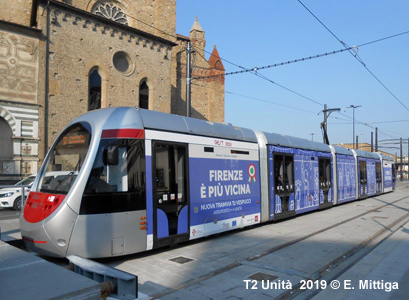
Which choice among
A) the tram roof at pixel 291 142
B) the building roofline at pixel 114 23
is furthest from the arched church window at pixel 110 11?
the tram roof at pixel 291 142

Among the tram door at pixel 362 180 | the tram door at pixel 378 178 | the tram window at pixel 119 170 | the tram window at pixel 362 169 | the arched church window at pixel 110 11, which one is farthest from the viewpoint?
the arched church window at pixel 110 11

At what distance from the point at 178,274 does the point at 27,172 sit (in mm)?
16741

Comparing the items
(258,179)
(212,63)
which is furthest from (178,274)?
A: (212,63)

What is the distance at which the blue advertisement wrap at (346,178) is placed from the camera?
16.8 metres

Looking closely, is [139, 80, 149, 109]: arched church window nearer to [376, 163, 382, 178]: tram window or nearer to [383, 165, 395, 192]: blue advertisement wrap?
[376, 163, 382, 178]: tram window

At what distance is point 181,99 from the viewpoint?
108 ft

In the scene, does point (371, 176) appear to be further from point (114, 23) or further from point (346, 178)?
point (114, 23)

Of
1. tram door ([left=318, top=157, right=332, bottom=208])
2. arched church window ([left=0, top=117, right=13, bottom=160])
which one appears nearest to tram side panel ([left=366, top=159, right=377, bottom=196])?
tram door ([left=318, top=157, right=332, bottom=208])

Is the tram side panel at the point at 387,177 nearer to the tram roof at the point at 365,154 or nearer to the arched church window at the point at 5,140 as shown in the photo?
the tram roof at the point at 365,154

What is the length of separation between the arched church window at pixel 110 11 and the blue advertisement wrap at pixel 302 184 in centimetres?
2030

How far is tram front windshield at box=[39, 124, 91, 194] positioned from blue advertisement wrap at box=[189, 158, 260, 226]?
7.98 feet

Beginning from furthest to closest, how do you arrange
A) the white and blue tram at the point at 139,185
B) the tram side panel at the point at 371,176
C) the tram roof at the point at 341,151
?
the tram side panel at the point at 371,176 → the tram roof at the point at 341,151 → the white and blue tram at the point at 139,185

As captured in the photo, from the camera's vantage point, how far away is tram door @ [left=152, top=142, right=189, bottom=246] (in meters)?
6.96

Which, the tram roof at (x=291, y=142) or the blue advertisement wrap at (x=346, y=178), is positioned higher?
the tram roof at (x=291, y=142)
